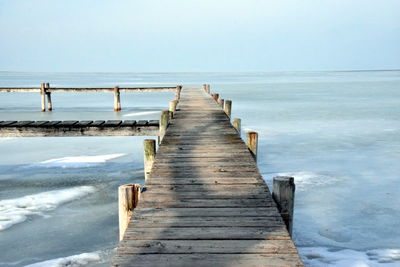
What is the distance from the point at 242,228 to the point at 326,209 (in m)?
4.75

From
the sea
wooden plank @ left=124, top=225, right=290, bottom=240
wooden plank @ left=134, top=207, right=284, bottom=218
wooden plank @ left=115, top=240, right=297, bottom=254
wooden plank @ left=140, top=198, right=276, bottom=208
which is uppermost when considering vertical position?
wooden plank @ left=140, top=198, right=276, bottom=208

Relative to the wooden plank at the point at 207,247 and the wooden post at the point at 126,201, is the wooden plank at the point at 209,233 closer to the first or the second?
the wooden plank at the point at 207,247

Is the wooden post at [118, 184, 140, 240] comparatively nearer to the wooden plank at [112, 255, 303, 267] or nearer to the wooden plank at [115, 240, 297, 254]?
the wooden plank at [115, 240, 297, 254]

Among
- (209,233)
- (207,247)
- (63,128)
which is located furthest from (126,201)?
(63,128)

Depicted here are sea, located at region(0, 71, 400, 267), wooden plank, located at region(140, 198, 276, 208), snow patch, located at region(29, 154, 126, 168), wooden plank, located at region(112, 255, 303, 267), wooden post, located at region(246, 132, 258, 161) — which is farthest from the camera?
snow patch, located at region(29, 154, 126, 168)

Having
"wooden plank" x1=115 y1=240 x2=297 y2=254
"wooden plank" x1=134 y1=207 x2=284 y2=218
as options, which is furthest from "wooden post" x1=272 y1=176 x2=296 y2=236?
"wooden plank" x1=115 y1=240 x2=297 y2=254

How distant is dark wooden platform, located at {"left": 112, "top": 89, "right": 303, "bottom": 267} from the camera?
2848 millimetres

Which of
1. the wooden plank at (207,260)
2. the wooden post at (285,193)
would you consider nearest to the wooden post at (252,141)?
the wooden post at (285,193)

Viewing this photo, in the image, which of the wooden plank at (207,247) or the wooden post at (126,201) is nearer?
the wooden plank at (207,247)

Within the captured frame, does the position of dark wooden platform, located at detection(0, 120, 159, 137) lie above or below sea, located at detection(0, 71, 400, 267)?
above

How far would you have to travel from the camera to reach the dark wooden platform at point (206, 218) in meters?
2.85

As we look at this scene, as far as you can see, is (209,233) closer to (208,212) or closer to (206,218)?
(206,218)

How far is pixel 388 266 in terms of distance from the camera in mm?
5387

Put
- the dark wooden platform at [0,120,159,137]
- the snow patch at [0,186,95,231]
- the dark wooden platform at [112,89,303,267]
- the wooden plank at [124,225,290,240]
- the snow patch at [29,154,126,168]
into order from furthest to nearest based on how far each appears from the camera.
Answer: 1. the snow patch at [29,154,126,168]
2. the dark wooden platform at [0,120,159,137]
3. the snow patch at [0,186,95,231]
4. the wooden plank at [124,225,290,240]
5. the dark wooden platform at [112,89,303,267]
